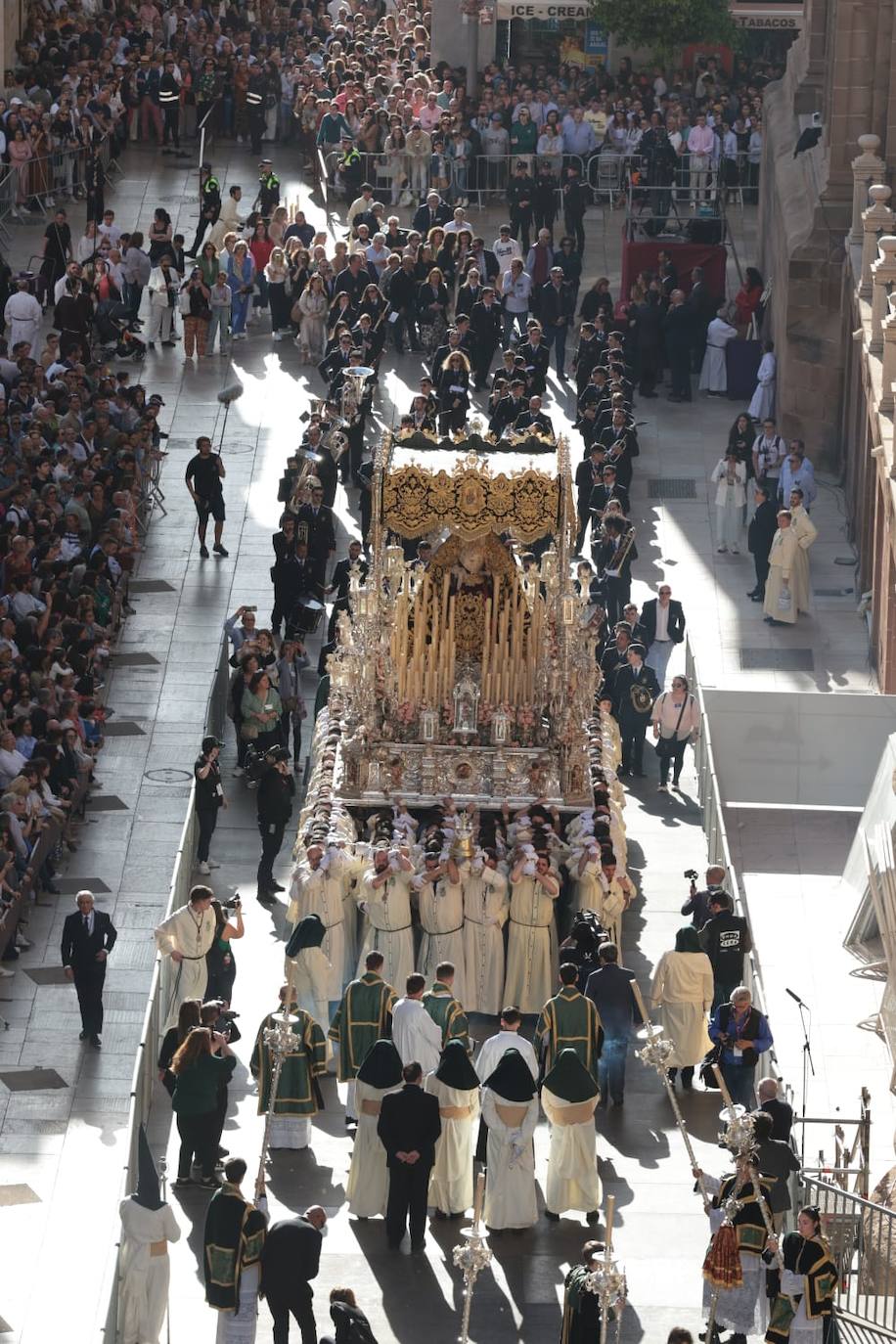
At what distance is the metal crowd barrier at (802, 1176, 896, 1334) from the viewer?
20.2 m

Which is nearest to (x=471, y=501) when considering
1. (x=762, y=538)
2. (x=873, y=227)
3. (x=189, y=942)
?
(x=189, y=942)

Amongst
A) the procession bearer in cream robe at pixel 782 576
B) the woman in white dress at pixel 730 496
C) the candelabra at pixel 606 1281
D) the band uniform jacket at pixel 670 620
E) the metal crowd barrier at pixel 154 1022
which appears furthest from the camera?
the woman in white dress at pixel 730 496

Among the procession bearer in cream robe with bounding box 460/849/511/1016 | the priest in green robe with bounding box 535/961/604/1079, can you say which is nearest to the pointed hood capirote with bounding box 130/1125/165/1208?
the priest in green robe with bounding box 535/961/604/1079

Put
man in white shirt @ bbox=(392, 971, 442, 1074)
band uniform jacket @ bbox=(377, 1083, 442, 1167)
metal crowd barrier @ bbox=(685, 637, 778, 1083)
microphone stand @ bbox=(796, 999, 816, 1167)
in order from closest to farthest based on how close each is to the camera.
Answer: band uniform jacket @ bbox=(377, 1083, 442, 1167) → microphone stand @ bbox=(796, 999, 816, 1167) → man in white shirt @ bbox=(392, 971, 442, 1074) → metal crowd barrier @ bbox=(685, 637, 778, 1083)

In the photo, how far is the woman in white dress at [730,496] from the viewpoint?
37.4 meters

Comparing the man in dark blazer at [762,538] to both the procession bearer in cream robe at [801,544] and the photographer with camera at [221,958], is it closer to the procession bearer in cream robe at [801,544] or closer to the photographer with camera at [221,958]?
the procession bearer in cream robe at [801,544]

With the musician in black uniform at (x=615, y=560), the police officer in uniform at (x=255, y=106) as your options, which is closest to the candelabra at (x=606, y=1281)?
the musician in black uniform at (x=615, y=560)

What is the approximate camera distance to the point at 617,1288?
1858cm

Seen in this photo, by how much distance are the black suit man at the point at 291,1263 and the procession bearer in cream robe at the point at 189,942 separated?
5.03 m

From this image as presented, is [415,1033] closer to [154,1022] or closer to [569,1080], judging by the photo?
[569,1080]

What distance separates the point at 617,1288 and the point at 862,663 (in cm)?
1729

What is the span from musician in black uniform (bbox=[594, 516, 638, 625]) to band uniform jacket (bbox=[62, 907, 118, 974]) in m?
10.5

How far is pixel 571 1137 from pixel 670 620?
12.0 m

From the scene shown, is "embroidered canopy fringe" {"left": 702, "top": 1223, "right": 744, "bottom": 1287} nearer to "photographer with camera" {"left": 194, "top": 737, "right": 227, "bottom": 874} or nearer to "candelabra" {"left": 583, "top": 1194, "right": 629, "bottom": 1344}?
"candelabra" {"left": 583, "top": 1194, "right": 629, "bottom": 1344}
